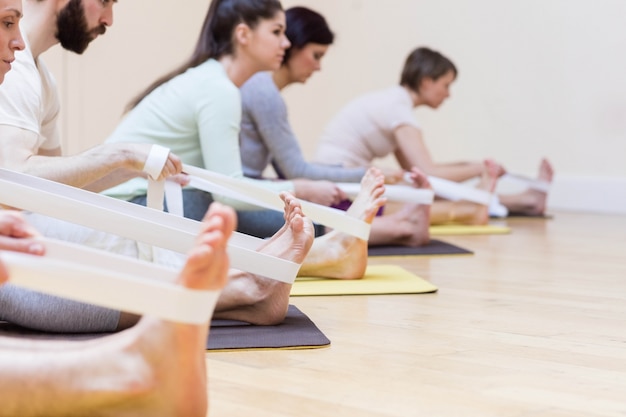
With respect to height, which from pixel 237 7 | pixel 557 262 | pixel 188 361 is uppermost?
pixel 237 7

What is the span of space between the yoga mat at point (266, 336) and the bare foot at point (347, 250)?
0.53 metres

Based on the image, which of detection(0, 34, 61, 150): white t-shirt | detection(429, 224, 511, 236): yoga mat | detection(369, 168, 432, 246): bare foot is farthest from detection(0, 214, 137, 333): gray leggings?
detection(429, 224, 511, 236): yoga mat

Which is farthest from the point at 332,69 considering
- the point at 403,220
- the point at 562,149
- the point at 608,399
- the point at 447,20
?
the point at 608,399

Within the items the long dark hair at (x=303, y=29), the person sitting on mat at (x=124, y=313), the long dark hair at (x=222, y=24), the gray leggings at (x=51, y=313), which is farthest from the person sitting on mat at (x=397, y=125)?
the gray leggings at (x=51, y=313)

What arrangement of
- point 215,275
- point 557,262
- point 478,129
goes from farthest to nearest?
point 478,129
point 557,262
point 215,275

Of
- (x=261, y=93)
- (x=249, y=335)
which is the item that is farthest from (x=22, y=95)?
(x=261, y=93)

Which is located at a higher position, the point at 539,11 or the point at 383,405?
the point at 539,11

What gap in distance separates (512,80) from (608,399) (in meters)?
4.45

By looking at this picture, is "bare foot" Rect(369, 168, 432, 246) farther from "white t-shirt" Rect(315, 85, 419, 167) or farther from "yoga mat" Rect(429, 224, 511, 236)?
"white t-shirt" Rect(315, 85, 419, 167)

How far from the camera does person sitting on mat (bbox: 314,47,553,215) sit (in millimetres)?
3879

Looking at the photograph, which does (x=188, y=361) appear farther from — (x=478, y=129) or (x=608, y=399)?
(x=478, y=129)

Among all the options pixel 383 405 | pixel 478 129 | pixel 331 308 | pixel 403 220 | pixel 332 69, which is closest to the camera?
pixel 383 405

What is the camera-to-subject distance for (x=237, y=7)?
2572 mm

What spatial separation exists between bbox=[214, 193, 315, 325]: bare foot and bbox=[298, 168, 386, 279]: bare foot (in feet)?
1.73
